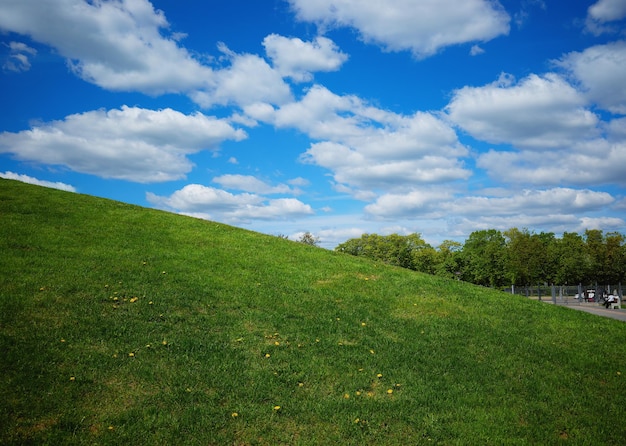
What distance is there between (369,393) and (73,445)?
5131 mm

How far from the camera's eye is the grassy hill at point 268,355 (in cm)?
695

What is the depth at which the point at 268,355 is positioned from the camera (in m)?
9.28

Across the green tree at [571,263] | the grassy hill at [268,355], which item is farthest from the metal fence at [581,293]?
the grassy hill at [268,355]

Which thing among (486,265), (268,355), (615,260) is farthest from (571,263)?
(268,355)

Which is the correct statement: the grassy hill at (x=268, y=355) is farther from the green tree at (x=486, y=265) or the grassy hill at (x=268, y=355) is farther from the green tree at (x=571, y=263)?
the green tree at (x=486, y=265)

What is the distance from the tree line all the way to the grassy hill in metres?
58.9

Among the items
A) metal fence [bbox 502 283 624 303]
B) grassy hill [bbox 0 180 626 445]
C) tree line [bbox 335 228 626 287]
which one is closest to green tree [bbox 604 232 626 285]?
tree line [bbox 335 228 626 287]

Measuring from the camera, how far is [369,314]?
13.0m

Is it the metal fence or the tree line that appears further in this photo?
the tree line

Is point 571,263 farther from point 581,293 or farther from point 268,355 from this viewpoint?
point 268,355

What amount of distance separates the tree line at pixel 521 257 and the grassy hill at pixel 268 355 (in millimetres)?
58947

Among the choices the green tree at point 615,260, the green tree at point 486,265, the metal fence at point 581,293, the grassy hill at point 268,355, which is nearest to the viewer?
the grassy hill at point 268,355

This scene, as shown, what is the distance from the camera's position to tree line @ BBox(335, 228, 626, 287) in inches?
2576

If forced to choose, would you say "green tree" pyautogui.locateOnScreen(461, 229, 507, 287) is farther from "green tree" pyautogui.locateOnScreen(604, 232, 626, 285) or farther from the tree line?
"green tree" pyautogui.locateOnScreen(604, 232, 626, 285)
